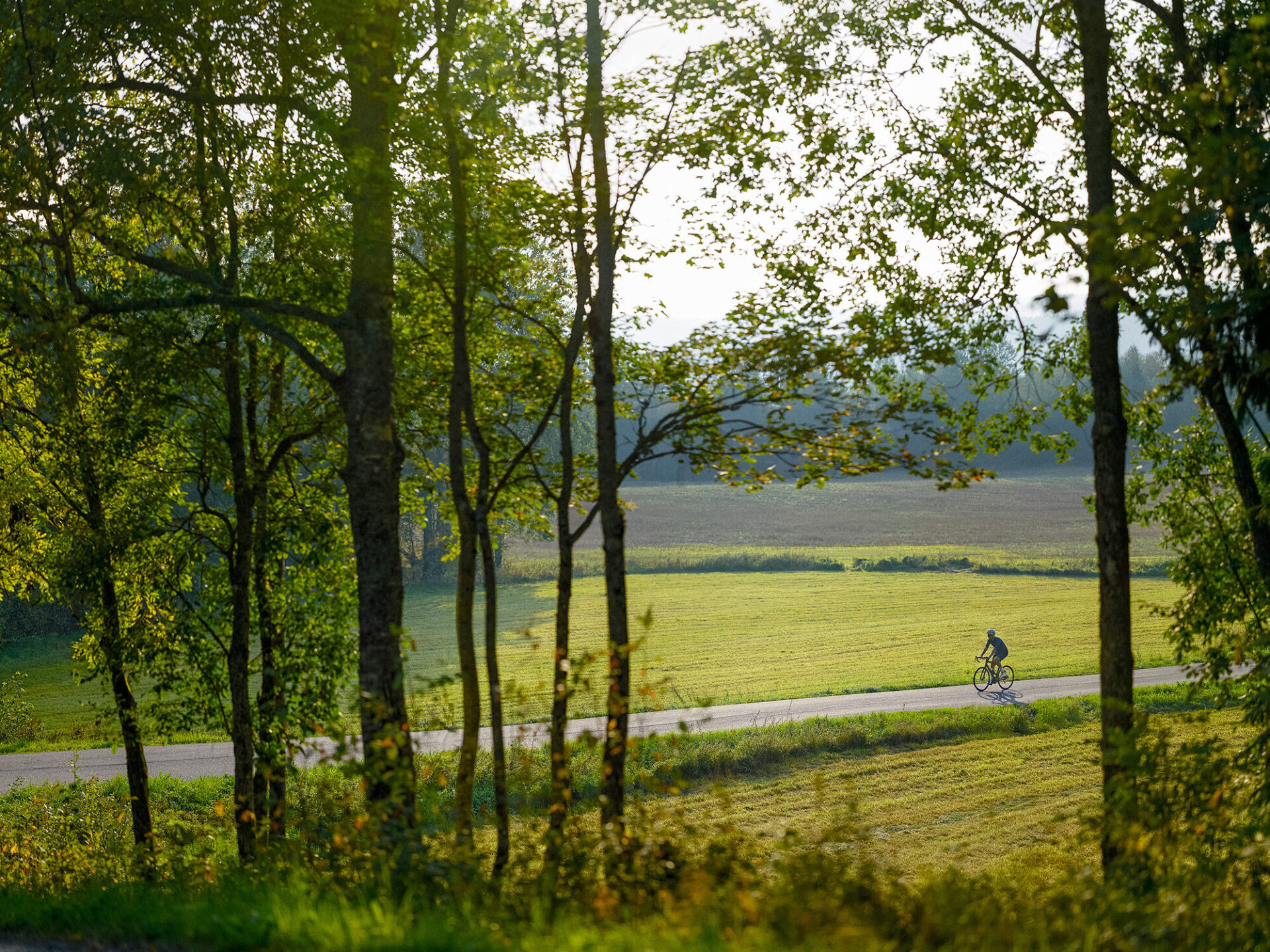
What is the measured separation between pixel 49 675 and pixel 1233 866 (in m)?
45.4

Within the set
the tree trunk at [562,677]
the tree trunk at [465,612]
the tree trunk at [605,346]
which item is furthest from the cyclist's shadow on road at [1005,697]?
the tree trunk at [465,612]

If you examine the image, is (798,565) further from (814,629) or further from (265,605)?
(265,605)

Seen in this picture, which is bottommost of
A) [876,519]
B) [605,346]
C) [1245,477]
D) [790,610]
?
[790,610]

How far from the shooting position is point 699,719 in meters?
18.0

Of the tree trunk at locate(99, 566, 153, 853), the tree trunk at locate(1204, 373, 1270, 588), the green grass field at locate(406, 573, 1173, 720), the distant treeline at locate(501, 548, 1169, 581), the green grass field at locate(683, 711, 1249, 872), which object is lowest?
the green grass field at locate(406, 573, 1173, 720)

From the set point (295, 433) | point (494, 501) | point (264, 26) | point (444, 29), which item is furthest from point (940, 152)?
point (295, 433)

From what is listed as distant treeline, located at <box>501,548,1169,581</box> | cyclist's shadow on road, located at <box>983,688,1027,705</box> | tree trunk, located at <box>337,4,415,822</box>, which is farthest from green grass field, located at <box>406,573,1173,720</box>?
tree trunk, located at <box>337,4,415,822</box>

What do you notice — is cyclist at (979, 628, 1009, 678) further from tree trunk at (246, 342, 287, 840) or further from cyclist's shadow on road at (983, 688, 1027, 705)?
tree trunk at (246, 342, 287, 840)

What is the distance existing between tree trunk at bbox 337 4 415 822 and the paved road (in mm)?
10426

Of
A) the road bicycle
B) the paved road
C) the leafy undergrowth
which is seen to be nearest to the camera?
the leafy undergrowth

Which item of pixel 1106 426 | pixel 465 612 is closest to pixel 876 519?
pixel 465 612

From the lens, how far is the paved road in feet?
69.7

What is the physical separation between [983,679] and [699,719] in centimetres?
1577

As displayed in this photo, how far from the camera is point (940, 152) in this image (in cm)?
1308
